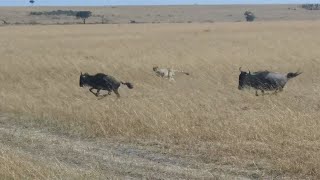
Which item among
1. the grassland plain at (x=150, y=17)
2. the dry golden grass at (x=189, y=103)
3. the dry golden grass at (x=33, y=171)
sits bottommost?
the grassland plain at (x=150, y=17)

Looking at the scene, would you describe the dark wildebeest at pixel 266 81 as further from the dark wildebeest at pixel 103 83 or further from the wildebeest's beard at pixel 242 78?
the dark wildebeest at pixel 103 83

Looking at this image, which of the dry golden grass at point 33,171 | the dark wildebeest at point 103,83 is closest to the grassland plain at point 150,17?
the dark wildebeest at point 103,83

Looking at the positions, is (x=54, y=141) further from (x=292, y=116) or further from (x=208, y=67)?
(x=208, y=67)

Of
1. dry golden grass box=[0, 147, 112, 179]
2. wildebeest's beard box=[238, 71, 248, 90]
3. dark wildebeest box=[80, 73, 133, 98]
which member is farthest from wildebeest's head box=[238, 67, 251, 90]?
dry golden grass box=[0, 147, 112, 179]

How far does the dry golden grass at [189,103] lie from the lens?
34.0 feet

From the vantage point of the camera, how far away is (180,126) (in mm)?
12047

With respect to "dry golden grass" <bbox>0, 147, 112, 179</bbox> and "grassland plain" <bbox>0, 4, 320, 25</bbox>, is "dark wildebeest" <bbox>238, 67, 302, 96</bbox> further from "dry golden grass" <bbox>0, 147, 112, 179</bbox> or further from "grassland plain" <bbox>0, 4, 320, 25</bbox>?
"grassland plain" <bbox>0, 4, 320, 25</bbox>

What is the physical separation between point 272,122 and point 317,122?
960 millimetres

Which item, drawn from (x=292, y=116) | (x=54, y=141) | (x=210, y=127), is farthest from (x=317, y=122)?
(x=54, y=141)

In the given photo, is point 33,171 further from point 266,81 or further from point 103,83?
point 266,81

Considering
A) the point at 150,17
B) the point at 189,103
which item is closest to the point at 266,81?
the point at 189,103

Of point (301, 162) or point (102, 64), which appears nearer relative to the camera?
point (301, 162)

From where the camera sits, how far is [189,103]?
51.1 ft

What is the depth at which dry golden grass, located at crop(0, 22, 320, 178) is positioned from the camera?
10359 mm
